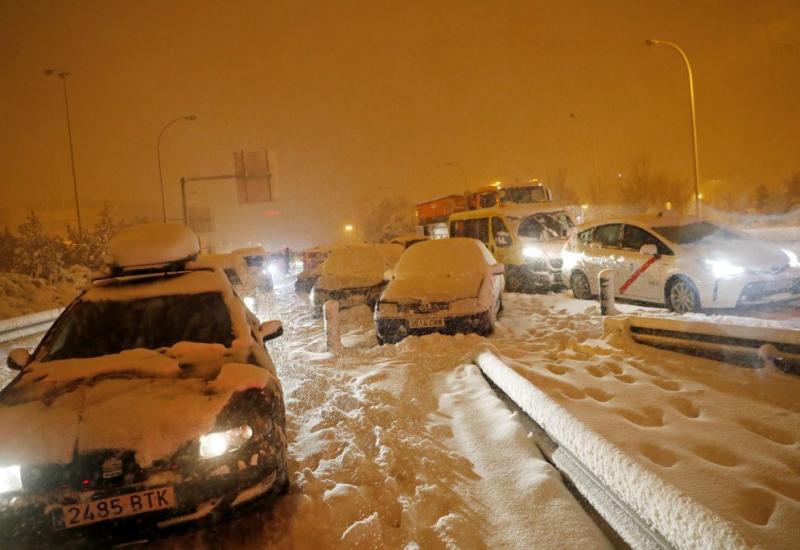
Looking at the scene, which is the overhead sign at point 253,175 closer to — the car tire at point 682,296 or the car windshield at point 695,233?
the car windshield at point 695,233

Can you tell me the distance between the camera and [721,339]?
556 cm

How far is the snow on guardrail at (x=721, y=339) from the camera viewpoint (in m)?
4.98

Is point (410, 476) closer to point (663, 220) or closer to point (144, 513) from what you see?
point (144, 513)

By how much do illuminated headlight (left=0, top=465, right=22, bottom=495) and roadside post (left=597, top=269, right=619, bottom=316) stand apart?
28.3 ft

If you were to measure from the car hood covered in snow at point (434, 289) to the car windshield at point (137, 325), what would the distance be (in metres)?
3.93

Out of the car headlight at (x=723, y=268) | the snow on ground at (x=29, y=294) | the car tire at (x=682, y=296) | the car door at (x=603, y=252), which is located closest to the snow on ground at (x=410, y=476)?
the car tire at (x=682, y=296)

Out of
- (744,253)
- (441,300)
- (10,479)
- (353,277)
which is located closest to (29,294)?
(353,277)

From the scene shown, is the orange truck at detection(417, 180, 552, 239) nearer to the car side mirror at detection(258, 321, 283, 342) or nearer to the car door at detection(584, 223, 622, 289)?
the car door at detection(584, 223, 622, 289)

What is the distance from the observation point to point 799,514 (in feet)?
8.92

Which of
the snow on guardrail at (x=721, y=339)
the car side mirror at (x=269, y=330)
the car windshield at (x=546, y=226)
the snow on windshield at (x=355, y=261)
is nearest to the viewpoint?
the car side mirror at (x=269, y=330)

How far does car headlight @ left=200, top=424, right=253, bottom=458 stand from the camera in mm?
3061

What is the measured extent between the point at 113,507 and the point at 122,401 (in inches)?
25.0

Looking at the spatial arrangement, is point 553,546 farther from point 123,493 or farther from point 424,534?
point 123,493

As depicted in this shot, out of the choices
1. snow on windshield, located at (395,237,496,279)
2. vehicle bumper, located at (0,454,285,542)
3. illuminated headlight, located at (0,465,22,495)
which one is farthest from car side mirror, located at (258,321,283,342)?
snow on windshield, located at (395,237,496,279)
